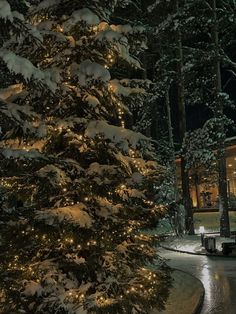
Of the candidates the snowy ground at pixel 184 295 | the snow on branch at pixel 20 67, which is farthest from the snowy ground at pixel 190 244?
the snow on branch at pixel 20 67

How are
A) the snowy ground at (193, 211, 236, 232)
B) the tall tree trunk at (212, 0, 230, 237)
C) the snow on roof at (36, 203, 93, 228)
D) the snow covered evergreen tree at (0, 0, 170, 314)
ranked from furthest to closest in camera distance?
1. the snowy ground at (193, 211, 236, 232)
2. the tall tree trunk at (212, 0, 230, 237)
3. the snow covered evergreen tree at (0, 0, 170, 314)
4. the snow on roof at (36, 203, 93, 228)

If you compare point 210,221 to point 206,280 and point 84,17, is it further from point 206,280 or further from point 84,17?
point 84,17

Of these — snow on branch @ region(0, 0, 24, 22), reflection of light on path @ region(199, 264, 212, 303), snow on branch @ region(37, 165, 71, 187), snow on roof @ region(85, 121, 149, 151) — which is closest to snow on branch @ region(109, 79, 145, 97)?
snow on roof @ region(85, 121, 149, 151)

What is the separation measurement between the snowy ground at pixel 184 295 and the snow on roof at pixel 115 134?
3.58 metres

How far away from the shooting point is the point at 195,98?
3200 cm

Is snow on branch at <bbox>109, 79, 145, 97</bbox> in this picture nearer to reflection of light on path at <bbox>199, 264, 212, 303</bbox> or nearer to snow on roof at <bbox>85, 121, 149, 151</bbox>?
snow on roof at <bbox>85, 121, 149, 151</bbox>

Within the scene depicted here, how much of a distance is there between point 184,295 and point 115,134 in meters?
6.73

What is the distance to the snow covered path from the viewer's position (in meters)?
12.5

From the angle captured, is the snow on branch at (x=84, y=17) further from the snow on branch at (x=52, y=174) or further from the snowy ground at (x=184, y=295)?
the snowy ground at (x=184, y=295)

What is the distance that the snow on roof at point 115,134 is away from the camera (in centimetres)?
818

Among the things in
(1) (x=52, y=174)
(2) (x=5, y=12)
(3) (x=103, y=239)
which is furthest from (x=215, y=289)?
(2) (x=5, y=12)

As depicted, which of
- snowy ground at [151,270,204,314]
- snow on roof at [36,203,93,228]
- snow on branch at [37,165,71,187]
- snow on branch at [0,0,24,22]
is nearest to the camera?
snow on branch at [0,0,24,22]

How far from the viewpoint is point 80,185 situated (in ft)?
26.7

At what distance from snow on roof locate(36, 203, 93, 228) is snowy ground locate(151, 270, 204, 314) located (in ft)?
10.5
